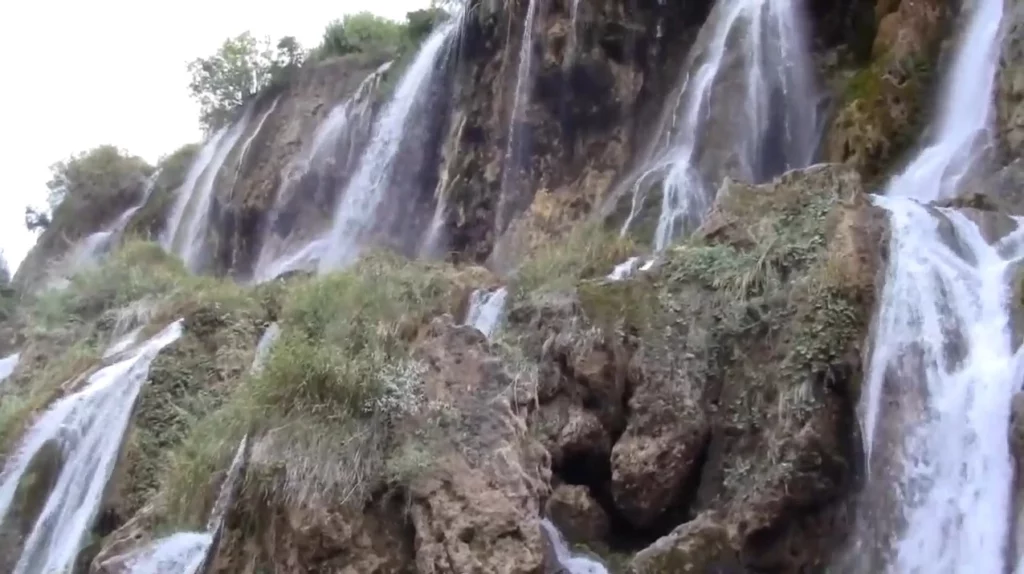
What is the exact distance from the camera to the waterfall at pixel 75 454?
1195cm

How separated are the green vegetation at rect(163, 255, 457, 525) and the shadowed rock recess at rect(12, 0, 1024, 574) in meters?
0.02

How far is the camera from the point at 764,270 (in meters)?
9.59

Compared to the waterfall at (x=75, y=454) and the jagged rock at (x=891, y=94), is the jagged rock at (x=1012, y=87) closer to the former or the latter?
the jagged rock at (x=891, y=94)

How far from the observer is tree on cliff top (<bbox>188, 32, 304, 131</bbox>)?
33.4 metres

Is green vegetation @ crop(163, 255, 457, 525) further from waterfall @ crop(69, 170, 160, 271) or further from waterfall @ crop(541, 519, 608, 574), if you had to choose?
waterfall @ crop(69, 170, 160, 271)

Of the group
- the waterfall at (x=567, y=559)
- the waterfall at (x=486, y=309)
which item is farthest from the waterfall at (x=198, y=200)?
the waterfall at (x=567, y=559)

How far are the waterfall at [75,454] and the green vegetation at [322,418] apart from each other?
8.00 ft

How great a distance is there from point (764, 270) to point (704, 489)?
5.84ft

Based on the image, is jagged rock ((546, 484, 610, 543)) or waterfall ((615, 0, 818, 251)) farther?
waterfall ((615, 0, 818, 251))

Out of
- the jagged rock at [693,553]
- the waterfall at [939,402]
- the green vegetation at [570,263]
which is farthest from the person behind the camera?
the green vegetation at [570,263]

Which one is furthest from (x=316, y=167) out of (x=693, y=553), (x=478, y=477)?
(x=693, y=553)

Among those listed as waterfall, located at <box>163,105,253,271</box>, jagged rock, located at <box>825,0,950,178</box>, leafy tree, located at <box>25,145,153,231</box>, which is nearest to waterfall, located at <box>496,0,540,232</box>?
jagged rock, located at <box>825,0,950,178</box>

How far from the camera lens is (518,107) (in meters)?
19.8

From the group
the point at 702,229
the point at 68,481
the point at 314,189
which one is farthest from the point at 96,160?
the point at 702,229
